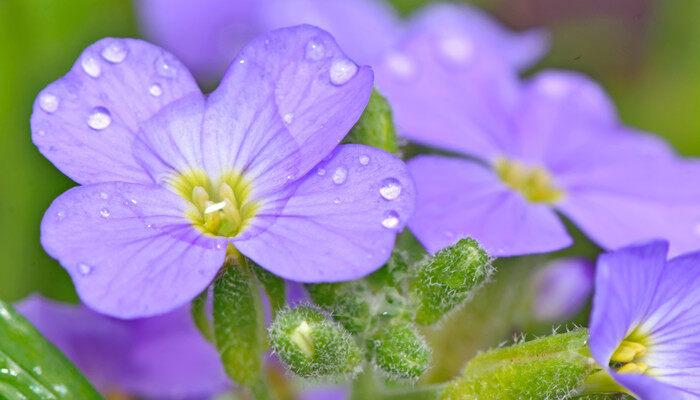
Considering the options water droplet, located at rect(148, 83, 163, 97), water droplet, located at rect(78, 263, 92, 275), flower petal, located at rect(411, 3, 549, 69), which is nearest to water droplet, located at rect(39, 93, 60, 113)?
water droplet, located at rect(148, 83, 163, 97)

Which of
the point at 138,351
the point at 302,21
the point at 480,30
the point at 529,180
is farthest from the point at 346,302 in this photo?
the point at 480,30

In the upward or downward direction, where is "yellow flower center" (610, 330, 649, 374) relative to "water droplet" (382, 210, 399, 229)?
downward

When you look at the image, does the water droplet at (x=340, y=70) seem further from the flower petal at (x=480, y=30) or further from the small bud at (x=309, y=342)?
the flower petal at (x=480, y=30)

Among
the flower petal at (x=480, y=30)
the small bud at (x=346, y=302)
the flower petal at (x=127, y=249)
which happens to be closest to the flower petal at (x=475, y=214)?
the small bud at (x=346, y=302)

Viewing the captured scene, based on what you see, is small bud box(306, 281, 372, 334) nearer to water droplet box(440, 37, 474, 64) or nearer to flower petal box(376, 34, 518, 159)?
flower petal box(376, 34, 518, 159)

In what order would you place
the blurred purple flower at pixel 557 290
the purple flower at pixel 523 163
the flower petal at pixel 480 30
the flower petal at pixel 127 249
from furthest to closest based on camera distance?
the flower petal at pixel 480 30, the blurred purple flower at pixel 557 290, the purple flower at pixel 523 163, the flower petal at pixel 127 249

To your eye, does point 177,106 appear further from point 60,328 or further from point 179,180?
point 60,328
